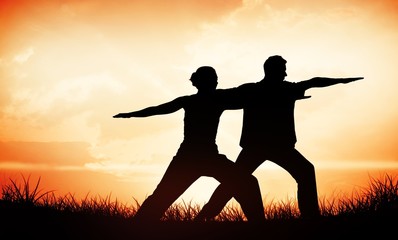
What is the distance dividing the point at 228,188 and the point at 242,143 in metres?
0.67

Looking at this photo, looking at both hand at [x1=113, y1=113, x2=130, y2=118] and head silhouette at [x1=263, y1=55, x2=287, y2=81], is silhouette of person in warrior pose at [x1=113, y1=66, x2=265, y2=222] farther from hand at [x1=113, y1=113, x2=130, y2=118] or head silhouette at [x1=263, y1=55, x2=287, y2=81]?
hand at [x1=113, y1=113, x2=130, y2=118]

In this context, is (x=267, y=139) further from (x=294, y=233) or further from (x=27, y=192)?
(x=27, y=192)

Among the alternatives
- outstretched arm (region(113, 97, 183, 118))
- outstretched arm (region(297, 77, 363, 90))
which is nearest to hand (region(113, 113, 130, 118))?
outstretched arm (region(113, 97, 183, 118))

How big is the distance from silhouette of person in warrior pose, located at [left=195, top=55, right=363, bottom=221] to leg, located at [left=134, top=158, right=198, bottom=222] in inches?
25.3

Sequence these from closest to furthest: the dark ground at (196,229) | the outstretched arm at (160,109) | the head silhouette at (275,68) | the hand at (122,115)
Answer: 1. the dark ground at (196,229)
2. the outstretched arm at (160,109)
3. the head silhouette at (275,68)
4. the hand at (122,115)

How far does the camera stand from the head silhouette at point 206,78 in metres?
6.84

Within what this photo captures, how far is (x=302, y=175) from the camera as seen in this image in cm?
689

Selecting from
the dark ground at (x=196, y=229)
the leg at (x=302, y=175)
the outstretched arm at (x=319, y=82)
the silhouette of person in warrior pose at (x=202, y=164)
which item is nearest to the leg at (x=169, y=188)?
the silhouette of person in warrior pose at (x=202, y=164)

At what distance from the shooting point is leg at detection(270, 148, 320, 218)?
6.88m

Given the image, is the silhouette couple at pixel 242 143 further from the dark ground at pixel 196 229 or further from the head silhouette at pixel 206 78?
the dark ground at pixel 196 229

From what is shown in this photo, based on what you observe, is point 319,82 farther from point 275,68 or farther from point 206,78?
point 206,78

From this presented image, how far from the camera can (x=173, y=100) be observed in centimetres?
702

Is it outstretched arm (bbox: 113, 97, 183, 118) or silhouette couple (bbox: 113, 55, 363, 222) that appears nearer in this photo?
silhouette couple (bbox: 113, 55, 363, 222)

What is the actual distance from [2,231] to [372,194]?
565 cm
